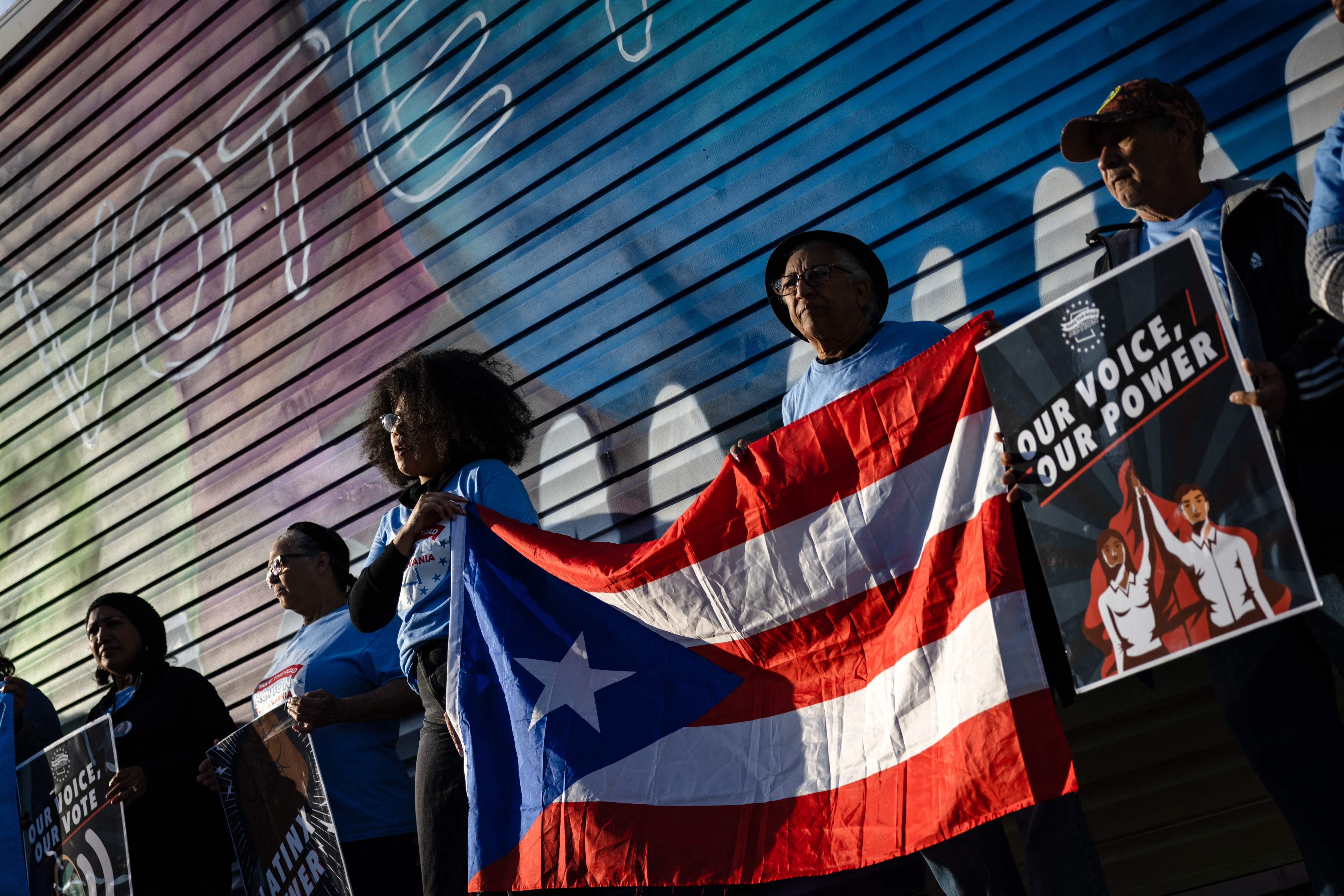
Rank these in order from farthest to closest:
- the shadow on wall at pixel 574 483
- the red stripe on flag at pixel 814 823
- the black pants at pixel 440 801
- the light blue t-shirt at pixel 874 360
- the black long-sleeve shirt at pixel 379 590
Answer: the shadow on wall at pixel 574 483 → the black long-sleeve shirt at pixel 379 590 → the black pants at pixel 440 801 → the light blue t-shirt at pixel 874 360 → the red stripe on flag at pixel 814 823

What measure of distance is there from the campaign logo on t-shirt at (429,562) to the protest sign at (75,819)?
5.12 ft

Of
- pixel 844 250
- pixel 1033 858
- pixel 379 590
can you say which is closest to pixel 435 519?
pixel 379 590

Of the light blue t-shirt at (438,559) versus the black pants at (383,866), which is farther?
the black pants at (383,866)

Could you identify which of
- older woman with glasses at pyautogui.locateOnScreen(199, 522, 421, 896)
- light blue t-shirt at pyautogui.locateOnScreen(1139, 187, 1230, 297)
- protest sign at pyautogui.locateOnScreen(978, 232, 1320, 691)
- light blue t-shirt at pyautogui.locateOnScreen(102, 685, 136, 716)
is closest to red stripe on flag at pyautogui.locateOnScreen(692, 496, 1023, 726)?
protest sign at pyautogui.locateOnScreen(978, 232, 1320, 691)

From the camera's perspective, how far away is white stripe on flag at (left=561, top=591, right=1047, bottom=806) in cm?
246

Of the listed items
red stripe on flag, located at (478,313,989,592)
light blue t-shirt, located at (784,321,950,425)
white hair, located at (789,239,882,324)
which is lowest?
red stripe on flag, located at (478,313,989,592)

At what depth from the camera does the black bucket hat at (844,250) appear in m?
3.11

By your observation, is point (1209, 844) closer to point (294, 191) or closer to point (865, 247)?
point (865, 247)

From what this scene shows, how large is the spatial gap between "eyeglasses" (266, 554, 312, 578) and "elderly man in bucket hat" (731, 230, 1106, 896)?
6.61 ft

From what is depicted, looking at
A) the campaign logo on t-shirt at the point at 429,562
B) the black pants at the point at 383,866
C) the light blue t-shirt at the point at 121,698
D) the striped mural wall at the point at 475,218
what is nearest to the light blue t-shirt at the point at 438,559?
the campaign logo on t-shirt at the point at 429,562

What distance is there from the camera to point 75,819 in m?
4.34

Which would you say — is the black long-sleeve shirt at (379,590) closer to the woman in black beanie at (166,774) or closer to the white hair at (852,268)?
the woman in black beanie at (166,774)

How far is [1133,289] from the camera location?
7.47ft

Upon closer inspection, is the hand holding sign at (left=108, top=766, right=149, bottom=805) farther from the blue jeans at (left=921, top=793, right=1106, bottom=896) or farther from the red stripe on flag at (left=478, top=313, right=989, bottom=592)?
the blue jeans at (left=921, top=793, right=1106, bottom=896)
